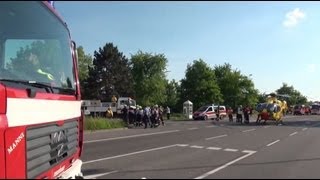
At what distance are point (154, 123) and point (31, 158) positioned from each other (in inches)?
1505

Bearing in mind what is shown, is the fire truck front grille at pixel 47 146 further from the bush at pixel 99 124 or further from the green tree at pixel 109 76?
the green tree at pixel 109 76

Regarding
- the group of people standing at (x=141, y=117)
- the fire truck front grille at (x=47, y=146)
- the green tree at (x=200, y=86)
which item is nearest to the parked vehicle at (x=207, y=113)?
the group of people standing at (x=141, y=117)

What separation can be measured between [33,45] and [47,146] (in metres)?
1.46

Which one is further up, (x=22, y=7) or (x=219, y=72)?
(x=219, y=72)

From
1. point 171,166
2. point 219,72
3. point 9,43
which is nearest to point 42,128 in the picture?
point 9,43

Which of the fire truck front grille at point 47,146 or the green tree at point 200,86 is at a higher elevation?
the green tree at point 200,86

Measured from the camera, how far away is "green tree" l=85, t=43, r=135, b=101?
95.4 meters

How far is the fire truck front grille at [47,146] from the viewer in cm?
585

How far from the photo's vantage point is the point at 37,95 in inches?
241

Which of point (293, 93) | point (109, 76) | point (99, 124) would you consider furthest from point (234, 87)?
point (293, 93)

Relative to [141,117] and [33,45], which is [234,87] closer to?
[141,117]

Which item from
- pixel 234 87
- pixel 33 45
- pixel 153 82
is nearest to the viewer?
pixel 33 45

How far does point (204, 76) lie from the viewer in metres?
94.1

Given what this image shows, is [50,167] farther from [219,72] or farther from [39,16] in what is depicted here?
[219,72]
